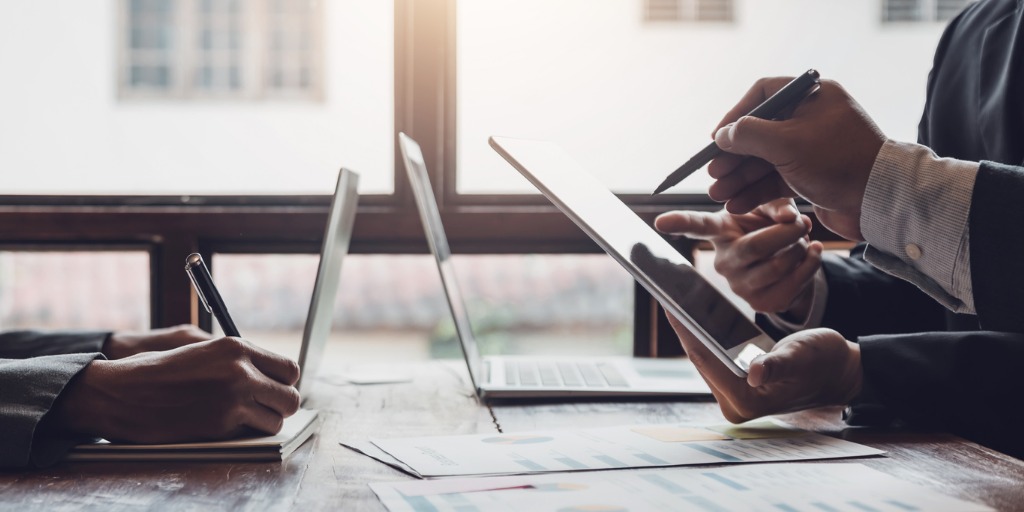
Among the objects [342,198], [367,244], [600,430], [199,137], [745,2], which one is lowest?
[600,430]

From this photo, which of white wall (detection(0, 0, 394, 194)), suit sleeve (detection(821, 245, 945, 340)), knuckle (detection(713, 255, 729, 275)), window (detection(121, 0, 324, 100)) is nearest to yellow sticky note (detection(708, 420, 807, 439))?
knuckle (detection(713, 255, 729, 275))

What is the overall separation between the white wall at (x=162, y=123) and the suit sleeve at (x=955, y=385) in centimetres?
125

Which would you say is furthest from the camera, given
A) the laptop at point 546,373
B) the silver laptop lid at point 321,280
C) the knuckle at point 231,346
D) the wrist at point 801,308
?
the wrist at point 801,308

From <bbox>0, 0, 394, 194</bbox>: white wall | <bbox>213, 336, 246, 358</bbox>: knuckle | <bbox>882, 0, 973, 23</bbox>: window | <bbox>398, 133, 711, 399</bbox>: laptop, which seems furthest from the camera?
<bbox>882, 0, 973, 23</bbox>: window

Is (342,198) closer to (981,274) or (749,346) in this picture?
(749,346)

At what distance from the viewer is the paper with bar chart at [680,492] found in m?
0.60

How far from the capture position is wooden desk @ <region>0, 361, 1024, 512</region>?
0.66 meters

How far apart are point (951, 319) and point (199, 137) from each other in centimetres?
164

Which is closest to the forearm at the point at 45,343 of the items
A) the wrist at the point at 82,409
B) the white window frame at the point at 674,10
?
the wrist at the point at 82,409

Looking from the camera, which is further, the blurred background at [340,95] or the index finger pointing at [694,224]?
the blurred background at [340,95]

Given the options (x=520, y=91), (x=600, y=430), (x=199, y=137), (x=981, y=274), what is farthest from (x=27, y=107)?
(x=981, y=274)

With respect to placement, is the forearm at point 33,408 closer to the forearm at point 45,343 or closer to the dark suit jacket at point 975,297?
the forearm at point 45,343

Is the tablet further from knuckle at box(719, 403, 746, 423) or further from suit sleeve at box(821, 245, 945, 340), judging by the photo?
suit sleeve at box(821, 245, 945, 340)

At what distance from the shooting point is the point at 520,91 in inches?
77.6
